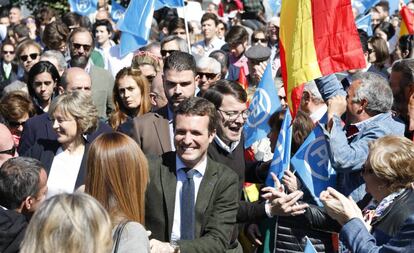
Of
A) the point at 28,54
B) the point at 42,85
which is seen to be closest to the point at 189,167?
the point at 42,85

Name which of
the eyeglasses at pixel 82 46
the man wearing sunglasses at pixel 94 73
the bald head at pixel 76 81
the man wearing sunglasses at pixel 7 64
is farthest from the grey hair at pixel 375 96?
the man wearing sunglasses at pixel 7 64

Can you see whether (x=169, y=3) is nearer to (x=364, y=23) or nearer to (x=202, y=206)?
(x=364, y=23)

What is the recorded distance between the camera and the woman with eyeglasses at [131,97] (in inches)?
358

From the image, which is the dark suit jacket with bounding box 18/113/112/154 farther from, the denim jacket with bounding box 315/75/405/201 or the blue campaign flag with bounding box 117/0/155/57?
the blue campaign flag with bounding box 117/0/155/57

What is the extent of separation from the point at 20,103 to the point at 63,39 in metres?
4.42

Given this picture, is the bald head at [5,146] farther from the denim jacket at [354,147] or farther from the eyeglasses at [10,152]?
the denim jacket at [354,147]

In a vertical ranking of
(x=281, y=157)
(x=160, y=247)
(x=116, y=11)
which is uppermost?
(x=116, y=11)

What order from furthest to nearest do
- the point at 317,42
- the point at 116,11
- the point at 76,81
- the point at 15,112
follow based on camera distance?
the point at 116,11
the point at 76,81
the point at 15,112
the point at 317,42

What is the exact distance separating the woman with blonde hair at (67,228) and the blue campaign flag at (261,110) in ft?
14.7

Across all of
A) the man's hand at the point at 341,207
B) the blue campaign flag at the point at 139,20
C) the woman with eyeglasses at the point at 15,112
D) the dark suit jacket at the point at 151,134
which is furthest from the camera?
the blue campaign flag at the point at 139,20

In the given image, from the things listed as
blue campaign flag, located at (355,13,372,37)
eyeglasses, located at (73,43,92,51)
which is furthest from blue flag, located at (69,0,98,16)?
eyeglasses, located at (73,43,92,51)

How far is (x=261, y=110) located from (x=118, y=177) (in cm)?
372

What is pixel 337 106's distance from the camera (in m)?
7.24

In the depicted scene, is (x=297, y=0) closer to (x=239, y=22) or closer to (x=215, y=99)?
(x=215, y=99)
